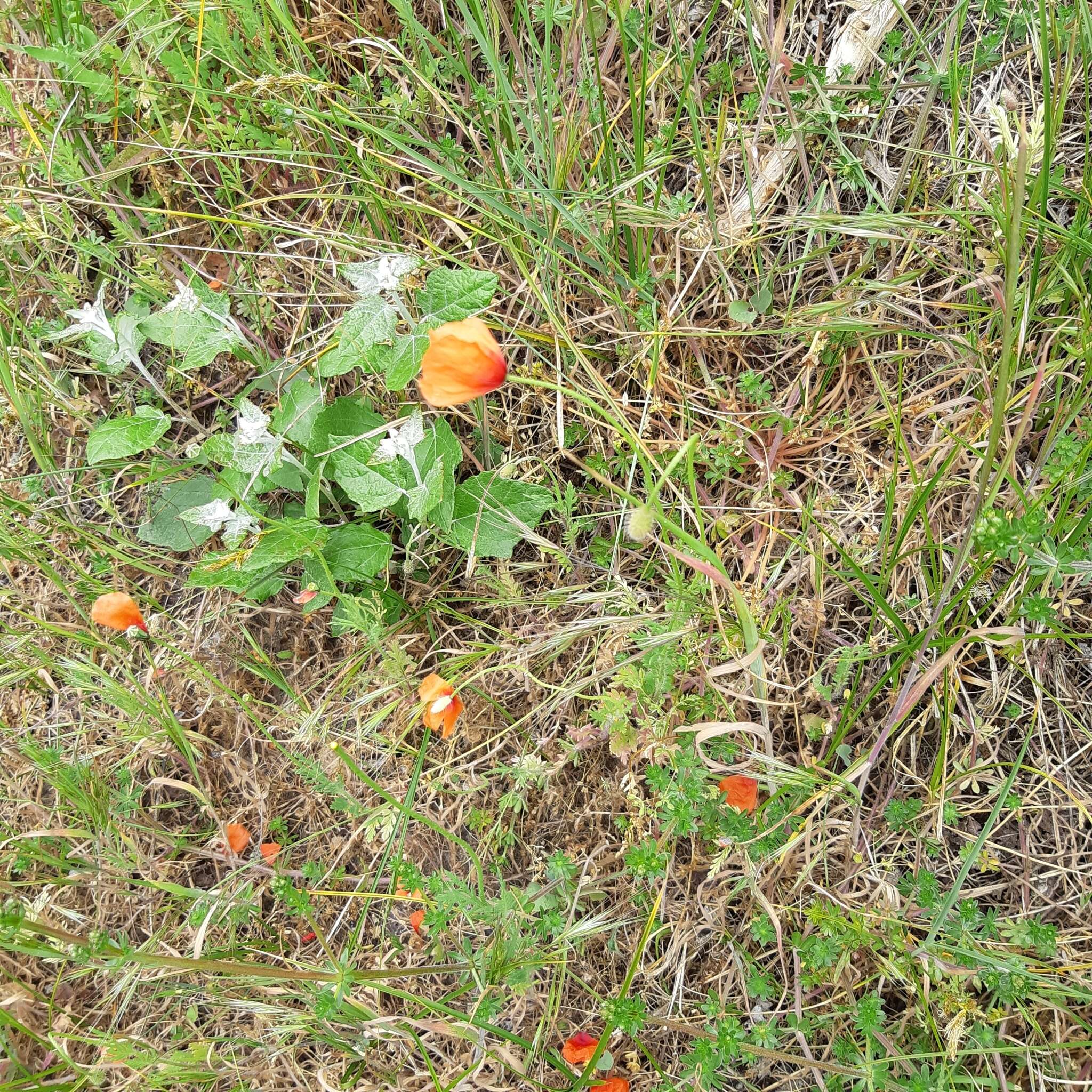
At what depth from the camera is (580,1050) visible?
183 cm

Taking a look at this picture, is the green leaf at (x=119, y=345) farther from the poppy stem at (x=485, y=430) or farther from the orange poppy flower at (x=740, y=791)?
the orange poppy flower at (x=740, y=791)

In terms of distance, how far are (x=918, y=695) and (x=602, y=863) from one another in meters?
0.80

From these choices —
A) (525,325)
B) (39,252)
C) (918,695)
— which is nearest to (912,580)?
(918,695)

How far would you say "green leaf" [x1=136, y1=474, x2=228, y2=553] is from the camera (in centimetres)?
220

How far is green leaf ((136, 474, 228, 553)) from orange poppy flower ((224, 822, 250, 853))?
0.74m

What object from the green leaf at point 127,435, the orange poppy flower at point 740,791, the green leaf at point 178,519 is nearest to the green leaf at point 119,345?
the green leaf at point 127,435

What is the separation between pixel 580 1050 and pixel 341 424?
4.97ft

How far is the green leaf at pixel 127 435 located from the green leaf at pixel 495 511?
762 millimetres

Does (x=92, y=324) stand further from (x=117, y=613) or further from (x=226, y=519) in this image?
(x=117, y=613)

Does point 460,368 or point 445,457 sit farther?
point 445,457

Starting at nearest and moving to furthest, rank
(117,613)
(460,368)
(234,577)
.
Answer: (460,368) < (234,577) < (117,613)

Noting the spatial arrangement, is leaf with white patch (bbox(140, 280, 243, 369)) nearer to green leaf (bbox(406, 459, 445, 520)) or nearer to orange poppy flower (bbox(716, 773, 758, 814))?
green leaf (bbox(406, 459, 445, 520))

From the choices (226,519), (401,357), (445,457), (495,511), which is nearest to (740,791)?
(495,511)

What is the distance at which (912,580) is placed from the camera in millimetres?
1859
